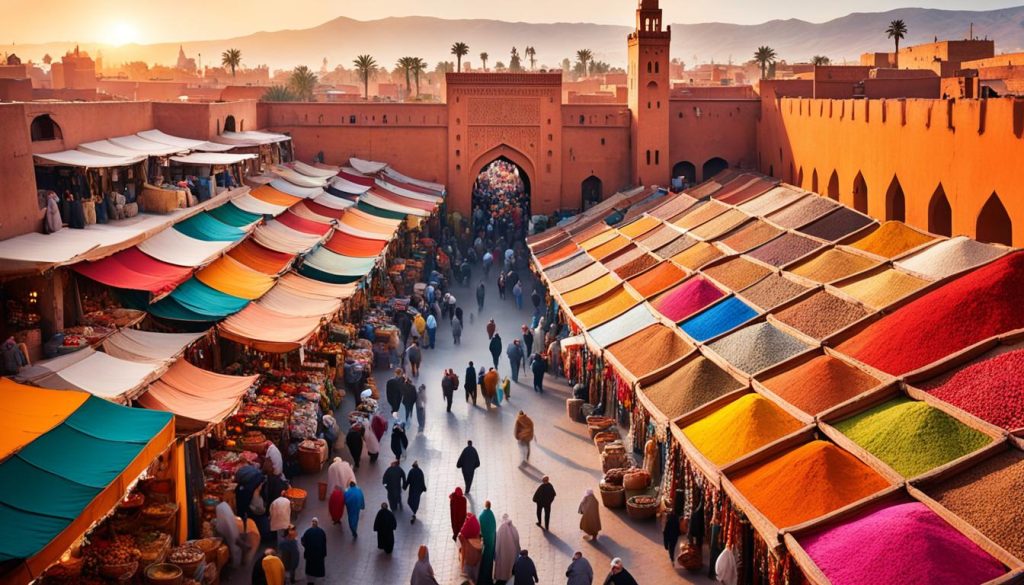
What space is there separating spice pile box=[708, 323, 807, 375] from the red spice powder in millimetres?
704

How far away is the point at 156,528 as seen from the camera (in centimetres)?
1055

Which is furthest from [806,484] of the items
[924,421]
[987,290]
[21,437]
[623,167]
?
[623,167]

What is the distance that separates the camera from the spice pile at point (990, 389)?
906 cm

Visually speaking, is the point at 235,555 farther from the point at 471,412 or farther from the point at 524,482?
the point at 471,412

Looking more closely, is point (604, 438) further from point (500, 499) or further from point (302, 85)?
point (302, 85)

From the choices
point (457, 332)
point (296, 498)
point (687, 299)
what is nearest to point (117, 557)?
point (296, 498)

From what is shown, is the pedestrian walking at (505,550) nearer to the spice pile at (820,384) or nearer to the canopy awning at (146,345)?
the spice pile at (820,384)

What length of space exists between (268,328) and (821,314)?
6683mm

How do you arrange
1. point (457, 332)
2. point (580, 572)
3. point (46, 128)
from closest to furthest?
1. point (580, 572)
2. point (46, 128)
3. point (457, 332)

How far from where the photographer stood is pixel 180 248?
15500 mm

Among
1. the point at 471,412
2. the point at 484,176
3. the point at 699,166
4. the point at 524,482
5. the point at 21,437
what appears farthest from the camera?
the point at 484,176

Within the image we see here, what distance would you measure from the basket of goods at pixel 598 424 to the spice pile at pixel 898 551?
6.47 meters

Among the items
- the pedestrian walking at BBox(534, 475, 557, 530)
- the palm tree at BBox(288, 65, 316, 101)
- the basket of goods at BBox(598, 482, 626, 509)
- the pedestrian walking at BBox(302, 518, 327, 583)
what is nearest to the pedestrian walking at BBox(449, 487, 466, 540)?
the pedestrian walking at BBox(534, 475, 557, 530)

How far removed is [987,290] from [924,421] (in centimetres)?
239
